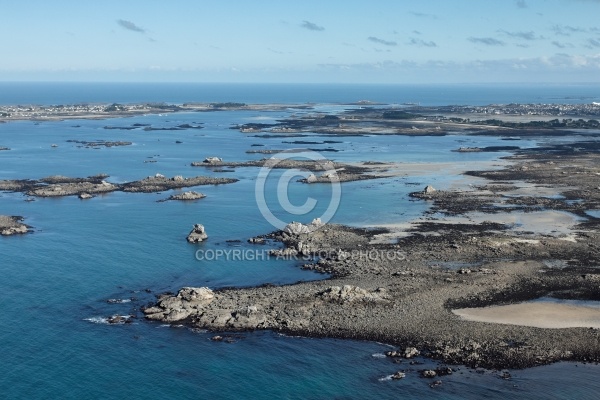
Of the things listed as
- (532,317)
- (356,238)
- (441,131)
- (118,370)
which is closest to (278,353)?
(118,370)

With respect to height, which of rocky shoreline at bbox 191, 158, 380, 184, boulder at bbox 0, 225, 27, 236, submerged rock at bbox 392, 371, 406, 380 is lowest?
submerged rock at bbox 392, 371, 406, 380

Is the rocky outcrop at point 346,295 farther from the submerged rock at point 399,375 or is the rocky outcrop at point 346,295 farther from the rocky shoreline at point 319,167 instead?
the rocky shoreline at point 319,167

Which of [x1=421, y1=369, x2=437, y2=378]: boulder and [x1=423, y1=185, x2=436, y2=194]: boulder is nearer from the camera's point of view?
[x1=421, y1=369, x2=437, y2=378]: boulder

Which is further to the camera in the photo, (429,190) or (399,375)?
(429,190)

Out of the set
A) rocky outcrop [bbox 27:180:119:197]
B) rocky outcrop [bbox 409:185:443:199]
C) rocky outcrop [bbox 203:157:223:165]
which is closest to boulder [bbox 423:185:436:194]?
rocky outcrop [bbox 409:185:443:199]

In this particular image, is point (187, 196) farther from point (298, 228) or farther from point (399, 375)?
point (399, 375)

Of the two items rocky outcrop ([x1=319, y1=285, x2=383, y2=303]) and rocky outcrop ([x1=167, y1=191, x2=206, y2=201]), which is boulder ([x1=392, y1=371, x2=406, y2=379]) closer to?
rocky outcrop ([x1=319, y1=285, x2=383, y2=303])

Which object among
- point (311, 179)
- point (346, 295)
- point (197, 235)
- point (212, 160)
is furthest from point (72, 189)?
point (346, 295)

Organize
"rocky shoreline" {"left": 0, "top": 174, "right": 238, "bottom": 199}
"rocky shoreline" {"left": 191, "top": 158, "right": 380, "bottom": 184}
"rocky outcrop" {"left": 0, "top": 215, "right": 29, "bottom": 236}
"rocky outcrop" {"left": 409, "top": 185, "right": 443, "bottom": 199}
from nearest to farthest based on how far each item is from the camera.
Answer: "rocky outcrop" {"left": 0, "top": 215, "right": 29, "bottom": 236} → "rocky outcrop" {"left": 409, "top": 185, "right": 443, "bottom": 199} → "rocky shoreline" {"left": 0, "top": 174, "right": 238, "bottom": 199} → "rocky shoreline" {"left": 191, "top": 158, "right": 380, "bottom": 184}
